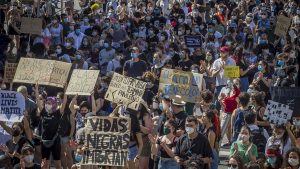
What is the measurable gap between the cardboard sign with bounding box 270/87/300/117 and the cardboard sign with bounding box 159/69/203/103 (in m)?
1.24

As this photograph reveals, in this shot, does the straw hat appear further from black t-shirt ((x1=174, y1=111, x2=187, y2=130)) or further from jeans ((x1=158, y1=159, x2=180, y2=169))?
jeans ((x1=158, y1=159, x2=180, y2=169))

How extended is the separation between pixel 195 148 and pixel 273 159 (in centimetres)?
100

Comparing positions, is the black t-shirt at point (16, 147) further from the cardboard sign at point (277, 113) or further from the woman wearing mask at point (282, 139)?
the cardboard sign at point (277, 113)

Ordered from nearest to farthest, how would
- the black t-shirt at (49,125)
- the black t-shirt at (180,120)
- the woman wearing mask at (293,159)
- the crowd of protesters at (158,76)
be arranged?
the woman wearing mask at (293,159)
the crowd of protesters at (158,76)
the black t-shirt at (180,120)
the black t-shirt at (49,125)

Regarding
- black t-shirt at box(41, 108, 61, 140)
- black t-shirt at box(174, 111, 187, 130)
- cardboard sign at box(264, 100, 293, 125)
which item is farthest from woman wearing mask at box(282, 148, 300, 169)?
black t-shirt at box(41, 108, 61, 140)

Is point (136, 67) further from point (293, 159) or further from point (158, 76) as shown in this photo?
point (293, 159)

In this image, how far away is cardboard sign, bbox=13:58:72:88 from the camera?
18859 millimetres

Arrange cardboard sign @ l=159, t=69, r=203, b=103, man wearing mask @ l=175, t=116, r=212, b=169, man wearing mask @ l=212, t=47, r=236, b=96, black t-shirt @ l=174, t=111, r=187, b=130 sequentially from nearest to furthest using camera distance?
1. man wearing mask @ l=175, t=116, r=212, b=169
2. black t-shirt @ l=174, t=111, r=187, b=130
3. cardboard sign @ l=159, t=69, r=203, b=103
4. man wearing mask @ l=212, t=47, r=236, b=96

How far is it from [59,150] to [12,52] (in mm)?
10071

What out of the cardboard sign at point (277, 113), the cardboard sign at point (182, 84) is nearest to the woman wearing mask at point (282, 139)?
the cardboard sign at point (277, 113)

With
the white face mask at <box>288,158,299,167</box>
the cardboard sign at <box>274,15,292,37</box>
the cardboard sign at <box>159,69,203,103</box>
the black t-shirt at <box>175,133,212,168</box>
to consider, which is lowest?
the white face mask at <box>288,158,299,167</box>

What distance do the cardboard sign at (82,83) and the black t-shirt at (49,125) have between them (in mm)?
1011

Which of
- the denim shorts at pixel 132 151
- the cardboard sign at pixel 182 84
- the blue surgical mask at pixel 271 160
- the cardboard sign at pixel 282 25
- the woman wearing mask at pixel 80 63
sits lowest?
the denim shorts at pixel 132 151

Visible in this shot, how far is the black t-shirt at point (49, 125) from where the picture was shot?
16.9 meters
